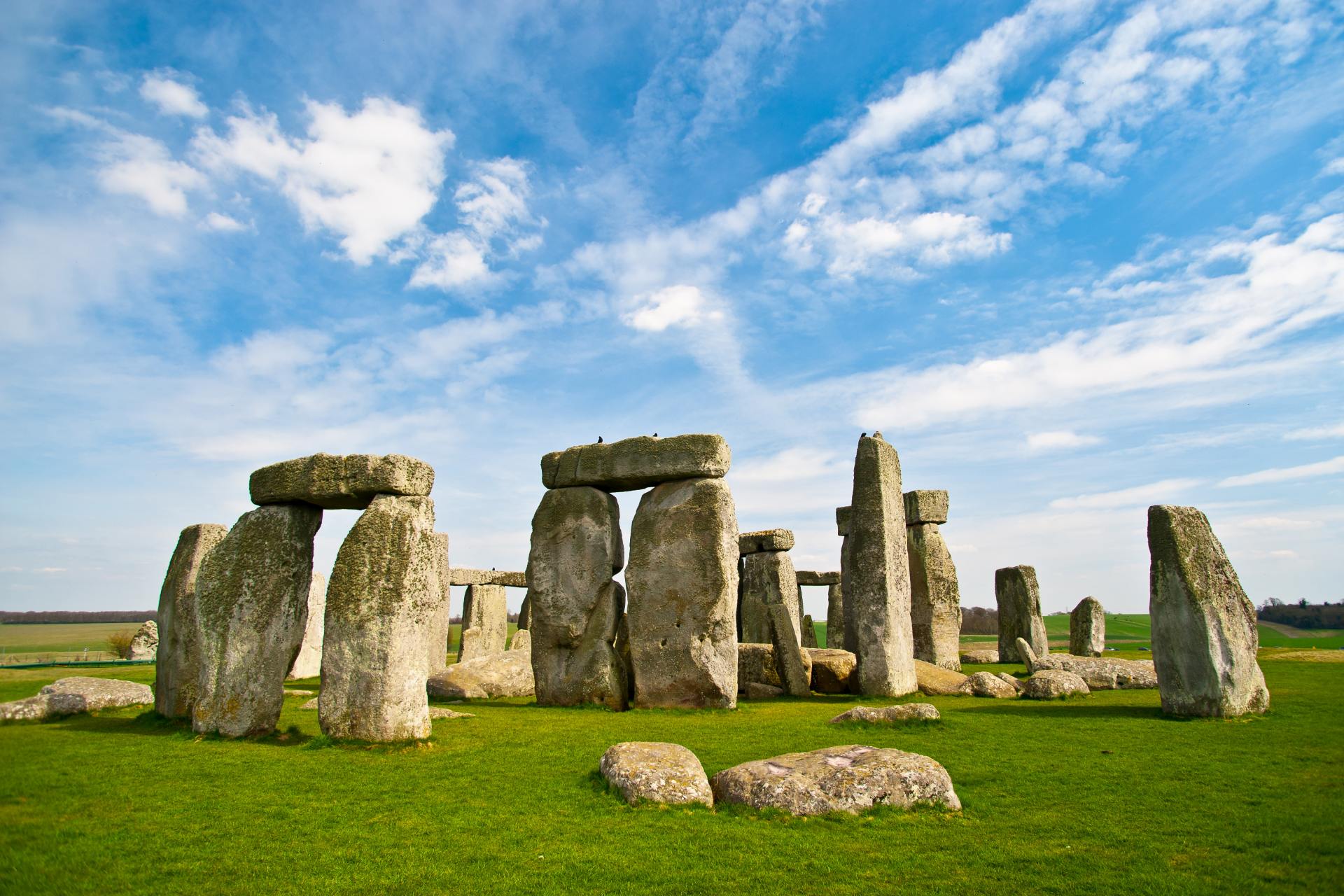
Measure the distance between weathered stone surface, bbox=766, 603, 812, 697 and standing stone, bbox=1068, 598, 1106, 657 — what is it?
1162 cm

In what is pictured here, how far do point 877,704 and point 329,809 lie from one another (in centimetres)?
869

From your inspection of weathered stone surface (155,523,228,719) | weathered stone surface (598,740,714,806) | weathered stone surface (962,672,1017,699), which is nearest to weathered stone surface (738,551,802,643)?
weathered stone surface (962,672,1017,699)

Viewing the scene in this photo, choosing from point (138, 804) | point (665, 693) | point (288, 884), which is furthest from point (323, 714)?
point (665, 693)

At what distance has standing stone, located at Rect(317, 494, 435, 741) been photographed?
8078 mm

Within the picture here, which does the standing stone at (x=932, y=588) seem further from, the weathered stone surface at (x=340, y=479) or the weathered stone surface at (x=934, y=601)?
the weathered stone surface at (x=340, y=479)

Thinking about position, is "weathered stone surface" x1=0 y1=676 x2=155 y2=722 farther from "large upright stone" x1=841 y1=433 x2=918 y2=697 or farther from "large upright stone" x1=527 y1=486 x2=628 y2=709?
"large upright stone" x1=841 y1=433 x2=918 y2=697

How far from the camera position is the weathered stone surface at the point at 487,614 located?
77.3 ft

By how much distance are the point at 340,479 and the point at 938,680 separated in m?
10.5

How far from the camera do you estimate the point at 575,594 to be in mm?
12922

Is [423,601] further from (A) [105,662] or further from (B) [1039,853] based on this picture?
(A) [105,662]

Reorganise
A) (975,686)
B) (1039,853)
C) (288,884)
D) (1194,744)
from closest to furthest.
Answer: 1. (288,884)
2. (1039,853)
3. (1194,744)
4. (975,686)

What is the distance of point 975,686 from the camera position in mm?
12812

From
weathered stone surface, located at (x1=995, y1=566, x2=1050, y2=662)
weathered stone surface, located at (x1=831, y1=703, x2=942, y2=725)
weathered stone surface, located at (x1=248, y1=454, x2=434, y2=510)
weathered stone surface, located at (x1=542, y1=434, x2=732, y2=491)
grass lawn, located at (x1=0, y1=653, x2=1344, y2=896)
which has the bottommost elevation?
grass lawn, located at (x1=0, y1=653, x2=1344, y2=896)

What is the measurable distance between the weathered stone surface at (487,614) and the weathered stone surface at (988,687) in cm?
1429
